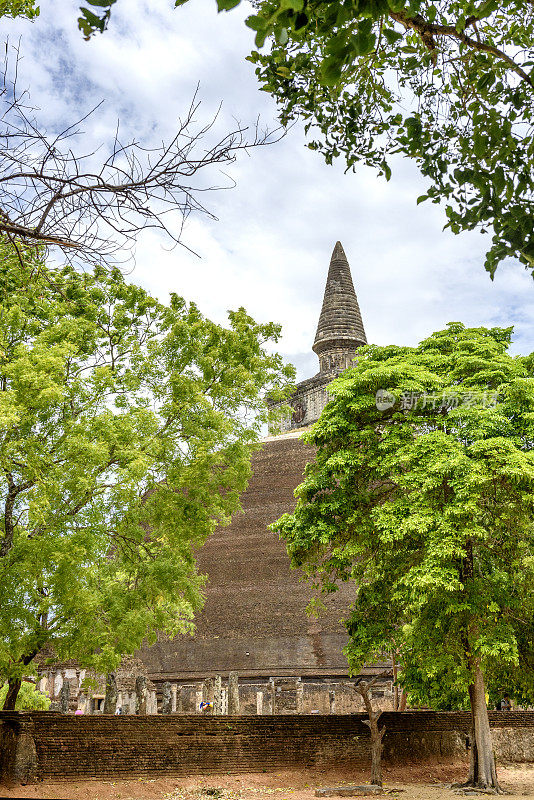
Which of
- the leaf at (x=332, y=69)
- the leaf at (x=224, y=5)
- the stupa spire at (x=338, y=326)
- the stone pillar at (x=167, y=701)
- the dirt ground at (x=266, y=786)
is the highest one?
the stupa spire at (x=338, y=326)

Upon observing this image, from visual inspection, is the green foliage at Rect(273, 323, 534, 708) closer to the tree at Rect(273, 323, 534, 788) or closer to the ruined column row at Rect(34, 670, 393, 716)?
the tree at Rect(273, 323, 534, 788)

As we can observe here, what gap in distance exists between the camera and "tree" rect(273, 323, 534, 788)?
1339 cm

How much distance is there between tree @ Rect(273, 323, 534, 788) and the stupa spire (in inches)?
1115

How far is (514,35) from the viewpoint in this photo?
6285 mm

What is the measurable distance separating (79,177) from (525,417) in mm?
11450

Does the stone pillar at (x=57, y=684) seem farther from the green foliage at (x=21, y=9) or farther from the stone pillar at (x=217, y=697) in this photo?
the green foliage at (x=21, y=9)

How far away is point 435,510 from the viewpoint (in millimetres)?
13953

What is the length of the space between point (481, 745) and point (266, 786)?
4161 millimetres

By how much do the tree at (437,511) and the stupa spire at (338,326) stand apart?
2833cm

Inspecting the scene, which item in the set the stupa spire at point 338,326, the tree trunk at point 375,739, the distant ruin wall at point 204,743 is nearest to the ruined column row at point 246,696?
the distant ruin wall at point 204,743

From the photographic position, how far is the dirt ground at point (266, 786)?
1208 cm

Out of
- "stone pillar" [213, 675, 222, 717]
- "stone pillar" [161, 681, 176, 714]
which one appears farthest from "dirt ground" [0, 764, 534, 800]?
"stone pillar" [213, 675, 222, 717]

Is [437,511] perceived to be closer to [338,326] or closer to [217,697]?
[217,697]

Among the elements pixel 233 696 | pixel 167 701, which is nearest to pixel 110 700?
pixel 167 701
